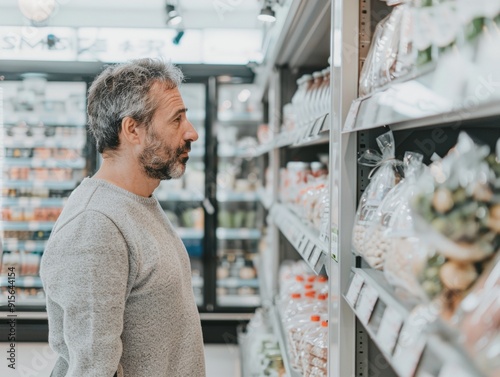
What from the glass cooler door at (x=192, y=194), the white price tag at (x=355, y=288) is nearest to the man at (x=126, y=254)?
the white price tag at (x=355, y=288)

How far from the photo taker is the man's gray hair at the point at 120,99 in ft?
5.15

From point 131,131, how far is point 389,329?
38.1 inches

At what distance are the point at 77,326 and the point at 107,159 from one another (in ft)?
→ 1.65

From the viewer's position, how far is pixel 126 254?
138 cm

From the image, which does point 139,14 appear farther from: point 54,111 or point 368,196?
point 368,196

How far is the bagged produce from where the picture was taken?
1.14 m

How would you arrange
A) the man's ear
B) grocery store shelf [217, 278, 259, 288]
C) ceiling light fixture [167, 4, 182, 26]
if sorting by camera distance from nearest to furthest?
the man's ear
ceiling light fixture [167, 4, 182, 26]
grocery store shelf [217, 278, 259, 288]

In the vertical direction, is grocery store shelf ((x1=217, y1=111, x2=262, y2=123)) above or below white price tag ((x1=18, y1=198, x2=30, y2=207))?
above

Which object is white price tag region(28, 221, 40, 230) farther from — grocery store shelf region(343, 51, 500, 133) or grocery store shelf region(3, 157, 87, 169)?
grocery store shelf region(343, 51, 500, 133)

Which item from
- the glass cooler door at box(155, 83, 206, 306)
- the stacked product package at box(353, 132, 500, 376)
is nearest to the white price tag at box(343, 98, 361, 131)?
the stacked product package at box(353, 132, 500, 376)

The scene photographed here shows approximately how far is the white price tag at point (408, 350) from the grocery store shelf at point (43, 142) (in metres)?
4.43

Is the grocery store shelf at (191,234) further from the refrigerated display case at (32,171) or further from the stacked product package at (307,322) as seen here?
the stacked product package at (307,322)

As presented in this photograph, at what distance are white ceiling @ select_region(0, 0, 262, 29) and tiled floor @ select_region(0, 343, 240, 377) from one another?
2734 millimetres


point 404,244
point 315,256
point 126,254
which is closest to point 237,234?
point 315,256
